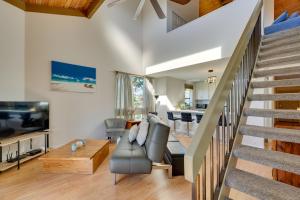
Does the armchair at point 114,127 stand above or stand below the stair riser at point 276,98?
below

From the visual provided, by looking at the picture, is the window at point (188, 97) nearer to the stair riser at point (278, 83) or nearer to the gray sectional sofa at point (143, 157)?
the gray sectional sofa at point (143, 157)

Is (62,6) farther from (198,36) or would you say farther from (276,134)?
(276,134)

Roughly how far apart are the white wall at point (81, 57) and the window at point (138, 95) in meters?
0.39

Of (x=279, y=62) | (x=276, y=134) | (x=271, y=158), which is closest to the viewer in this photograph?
(x=271, y=158)

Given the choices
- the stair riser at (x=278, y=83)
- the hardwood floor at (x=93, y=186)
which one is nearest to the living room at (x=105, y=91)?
the hardwood floor at (x=93, y=186)

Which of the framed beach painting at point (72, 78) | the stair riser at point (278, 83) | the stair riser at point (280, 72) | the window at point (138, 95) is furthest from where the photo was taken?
the window at point (138, 95)

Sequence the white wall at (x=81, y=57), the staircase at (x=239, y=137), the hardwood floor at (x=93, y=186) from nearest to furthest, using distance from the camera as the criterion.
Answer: the staircase at (x=239, y=137)
the hardwood floor at (x=93, y=186)
the white wall at (x=81, y=57)

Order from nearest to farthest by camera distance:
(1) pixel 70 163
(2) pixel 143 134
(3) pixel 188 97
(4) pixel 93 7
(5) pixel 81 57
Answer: (1) pixel 70 163
(2) pixel 143 134
(4) pixel 93 7
(5) pixel 81 57
(3) pixel 188 97

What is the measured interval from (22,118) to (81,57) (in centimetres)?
229

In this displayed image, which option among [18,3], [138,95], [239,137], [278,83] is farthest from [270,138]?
[138,95]

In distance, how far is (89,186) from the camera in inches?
104

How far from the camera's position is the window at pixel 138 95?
678 cm

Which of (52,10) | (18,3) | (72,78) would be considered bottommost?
(72,78)

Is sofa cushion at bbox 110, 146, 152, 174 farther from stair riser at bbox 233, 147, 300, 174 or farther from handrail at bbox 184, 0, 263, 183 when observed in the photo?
handrail at bbox 184, 0, 263, 183
